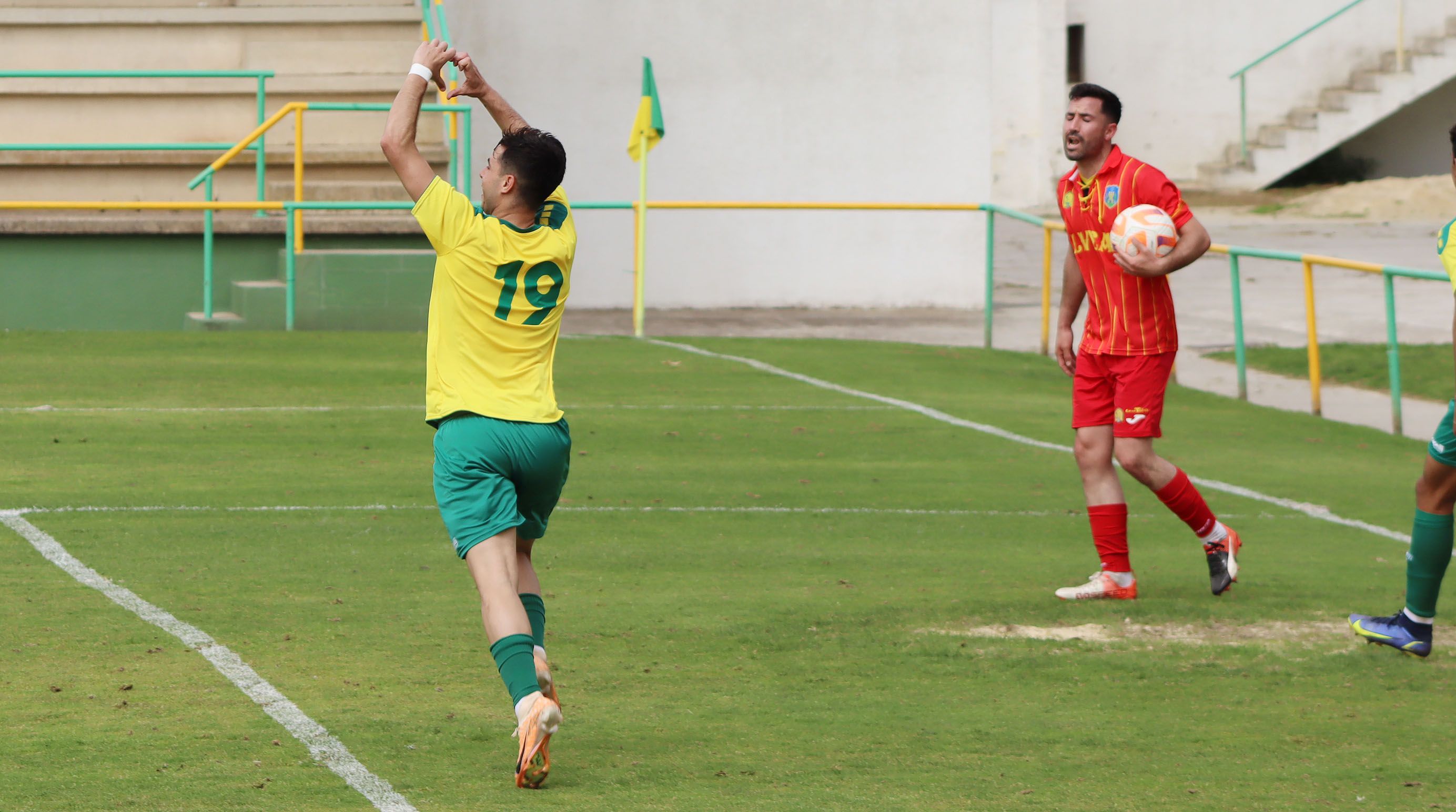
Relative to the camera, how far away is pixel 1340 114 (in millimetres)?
32125

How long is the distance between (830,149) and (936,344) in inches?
178

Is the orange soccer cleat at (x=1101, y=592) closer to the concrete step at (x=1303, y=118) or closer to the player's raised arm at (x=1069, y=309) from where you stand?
the player's raised arm at (x=1069, y=309)

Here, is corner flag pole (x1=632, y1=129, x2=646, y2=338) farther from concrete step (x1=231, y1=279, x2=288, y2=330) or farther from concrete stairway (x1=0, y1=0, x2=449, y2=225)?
concrete step (x1=231, y1=279, x2=288, y2=330)

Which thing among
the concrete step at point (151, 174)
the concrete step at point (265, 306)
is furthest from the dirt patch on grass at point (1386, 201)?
the concrete step at point (265, 306)

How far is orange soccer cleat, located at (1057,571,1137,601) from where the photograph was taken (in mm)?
7102

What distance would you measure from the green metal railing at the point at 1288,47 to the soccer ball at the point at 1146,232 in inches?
1036

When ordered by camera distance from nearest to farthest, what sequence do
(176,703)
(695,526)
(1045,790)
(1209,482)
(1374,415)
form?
(1045,790)
(176,703)
(695,526)
(1209,482)
(1374,415)

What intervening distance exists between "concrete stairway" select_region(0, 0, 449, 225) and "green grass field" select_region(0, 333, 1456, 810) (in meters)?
6.76

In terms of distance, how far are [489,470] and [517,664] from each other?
55 centimetres

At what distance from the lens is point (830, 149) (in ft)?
70.3

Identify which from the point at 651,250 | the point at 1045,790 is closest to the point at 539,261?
the point at 1045,790

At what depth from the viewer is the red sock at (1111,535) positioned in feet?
23.3

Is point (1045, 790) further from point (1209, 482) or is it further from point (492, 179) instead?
point (1209, 482)

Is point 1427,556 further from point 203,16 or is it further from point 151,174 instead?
point 203,16
